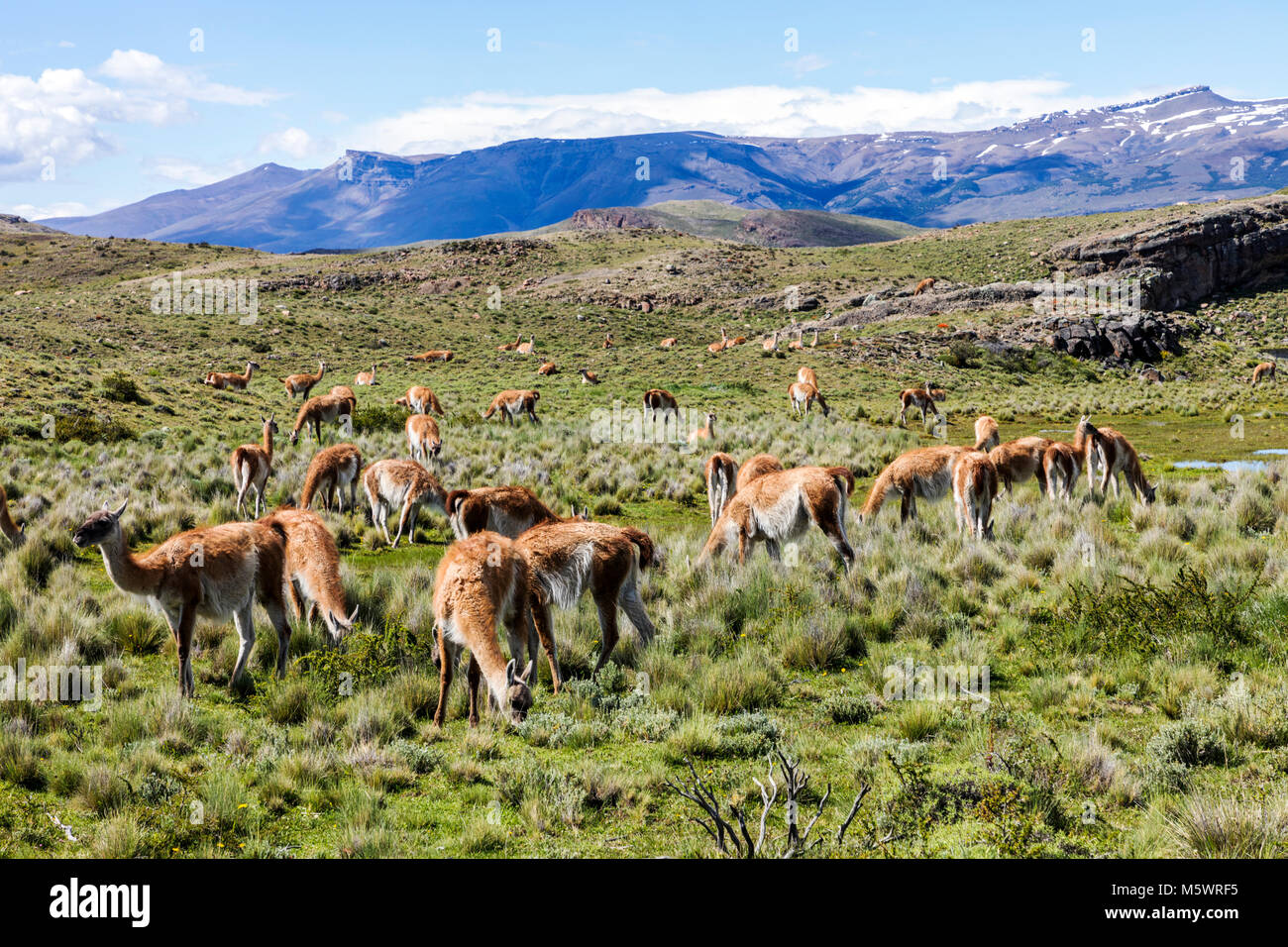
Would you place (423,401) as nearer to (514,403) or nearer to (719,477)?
(514,403)

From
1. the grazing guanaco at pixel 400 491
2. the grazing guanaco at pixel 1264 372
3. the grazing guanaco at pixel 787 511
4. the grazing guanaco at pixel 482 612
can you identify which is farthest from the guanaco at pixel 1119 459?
the grazing guanaco at pixel 1264 372

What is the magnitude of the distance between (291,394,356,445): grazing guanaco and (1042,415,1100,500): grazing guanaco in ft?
59.1

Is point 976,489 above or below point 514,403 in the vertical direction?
below

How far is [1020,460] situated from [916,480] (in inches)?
119

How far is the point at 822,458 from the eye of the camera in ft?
66.4

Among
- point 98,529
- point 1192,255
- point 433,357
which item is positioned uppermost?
point 1192,255

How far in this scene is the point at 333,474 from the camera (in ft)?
45.6

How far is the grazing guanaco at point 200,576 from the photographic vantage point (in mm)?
6605

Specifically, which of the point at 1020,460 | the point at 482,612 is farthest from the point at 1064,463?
the point at 482,612

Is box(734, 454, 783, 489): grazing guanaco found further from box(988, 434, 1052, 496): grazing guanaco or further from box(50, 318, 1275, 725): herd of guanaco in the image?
box(988, 434, 1052, 496): grazing guanaco

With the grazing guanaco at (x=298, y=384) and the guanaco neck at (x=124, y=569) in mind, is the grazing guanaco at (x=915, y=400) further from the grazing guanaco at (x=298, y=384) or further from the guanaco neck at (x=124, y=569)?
the guanaco neck at (x=124, y=569)

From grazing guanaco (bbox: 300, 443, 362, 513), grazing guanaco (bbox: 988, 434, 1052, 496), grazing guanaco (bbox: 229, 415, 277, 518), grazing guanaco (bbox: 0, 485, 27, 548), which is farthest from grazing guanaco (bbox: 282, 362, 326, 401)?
grazing guanaco (bbox: 988, 434, 1052, 496)

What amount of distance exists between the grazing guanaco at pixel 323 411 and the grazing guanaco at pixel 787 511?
14865 mm
